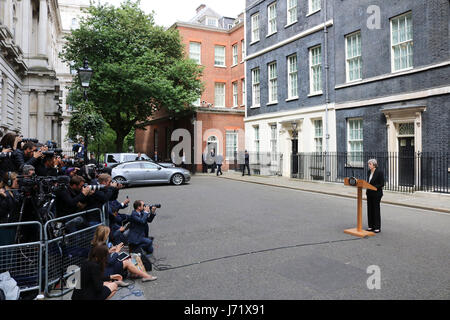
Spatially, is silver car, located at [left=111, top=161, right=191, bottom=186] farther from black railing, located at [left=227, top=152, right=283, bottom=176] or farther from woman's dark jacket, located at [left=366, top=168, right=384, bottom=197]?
woman's dark jacket, located at [left=366, top=168, right=384, bottom=197]

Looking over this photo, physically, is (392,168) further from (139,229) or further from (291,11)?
(139,229)

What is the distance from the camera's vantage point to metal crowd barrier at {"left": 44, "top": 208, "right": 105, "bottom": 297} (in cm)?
441

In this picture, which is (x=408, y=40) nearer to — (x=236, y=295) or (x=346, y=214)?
(x=346, y=214)

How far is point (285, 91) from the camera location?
22781 mm

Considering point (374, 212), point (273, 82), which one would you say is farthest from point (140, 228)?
point (273, 82)

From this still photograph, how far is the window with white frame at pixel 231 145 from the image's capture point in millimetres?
29547

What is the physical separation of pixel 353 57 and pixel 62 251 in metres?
17.3

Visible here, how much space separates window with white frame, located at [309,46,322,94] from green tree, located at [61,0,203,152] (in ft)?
33.0

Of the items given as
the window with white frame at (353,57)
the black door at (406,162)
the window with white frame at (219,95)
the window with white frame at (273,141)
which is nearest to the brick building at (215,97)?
the window with white frame at (219,95)

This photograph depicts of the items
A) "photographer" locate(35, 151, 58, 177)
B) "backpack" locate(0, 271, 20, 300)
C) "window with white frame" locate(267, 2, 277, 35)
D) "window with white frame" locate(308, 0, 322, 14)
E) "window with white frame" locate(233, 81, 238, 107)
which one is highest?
"window with white frame" locate(267, 2, 277, 35)

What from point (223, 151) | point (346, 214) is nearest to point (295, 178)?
point (223, 151)

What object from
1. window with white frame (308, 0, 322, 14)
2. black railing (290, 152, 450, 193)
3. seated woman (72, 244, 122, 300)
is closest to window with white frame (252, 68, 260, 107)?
window with white frame (308, 0, 322, 14)

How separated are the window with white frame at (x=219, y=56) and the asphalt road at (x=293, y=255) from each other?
25.0 m
